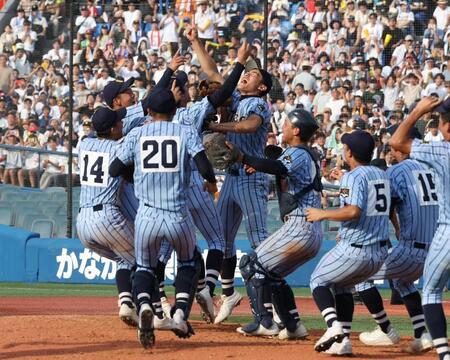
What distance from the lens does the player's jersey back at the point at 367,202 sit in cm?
851

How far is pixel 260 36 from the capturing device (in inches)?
708

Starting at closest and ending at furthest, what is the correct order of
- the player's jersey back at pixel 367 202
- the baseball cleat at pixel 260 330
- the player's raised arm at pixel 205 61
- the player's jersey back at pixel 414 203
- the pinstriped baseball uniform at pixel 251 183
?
the player's jersey back at pixel 367 202 < the player's jersey back at pixel 414 203 < the baseball cleat at pixel 260 330 < the pinstriped baseball uniform at pixel 251 183 < the player's raised arm at pixel 205 61

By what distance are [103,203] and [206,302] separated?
4.63ft

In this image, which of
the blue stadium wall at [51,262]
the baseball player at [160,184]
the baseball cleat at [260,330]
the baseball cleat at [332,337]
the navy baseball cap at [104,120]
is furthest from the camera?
the blue stadium wall at [51,262]

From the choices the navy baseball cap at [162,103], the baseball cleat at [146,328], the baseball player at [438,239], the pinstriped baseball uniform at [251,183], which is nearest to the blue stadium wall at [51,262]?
the pinstriped baseball uniform at [251,183]

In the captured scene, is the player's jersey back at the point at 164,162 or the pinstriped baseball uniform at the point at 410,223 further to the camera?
the pinstriped baseball uniform at the point at 410,223

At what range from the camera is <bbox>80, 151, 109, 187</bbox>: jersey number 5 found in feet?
31.7

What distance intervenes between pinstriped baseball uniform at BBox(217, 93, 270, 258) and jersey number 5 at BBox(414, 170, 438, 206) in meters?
1.58

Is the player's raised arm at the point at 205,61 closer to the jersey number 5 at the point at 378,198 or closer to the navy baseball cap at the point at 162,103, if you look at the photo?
the navy baseball cap at the point at 162,103

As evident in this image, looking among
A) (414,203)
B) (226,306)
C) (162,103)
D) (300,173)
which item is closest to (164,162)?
(162,103)

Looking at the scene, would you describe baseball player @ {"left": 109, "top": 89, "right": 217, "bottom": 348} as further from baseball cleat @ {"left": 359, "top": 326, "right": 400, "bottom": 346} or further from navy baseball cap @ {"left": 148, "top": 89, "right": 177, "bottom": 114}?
baseball cleat @ {"left": 359, "top": 326, "right": 400, "bottom": 346}

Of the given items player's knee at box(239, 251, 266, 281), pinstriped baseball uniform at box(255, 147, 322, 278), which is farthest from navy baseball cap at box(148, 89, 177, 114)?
player's knee at box(239, 251, 266, 281)

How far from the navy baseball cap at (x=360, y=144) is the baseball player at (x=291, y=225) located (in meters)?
0.47

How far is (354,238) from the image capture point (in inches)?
340
